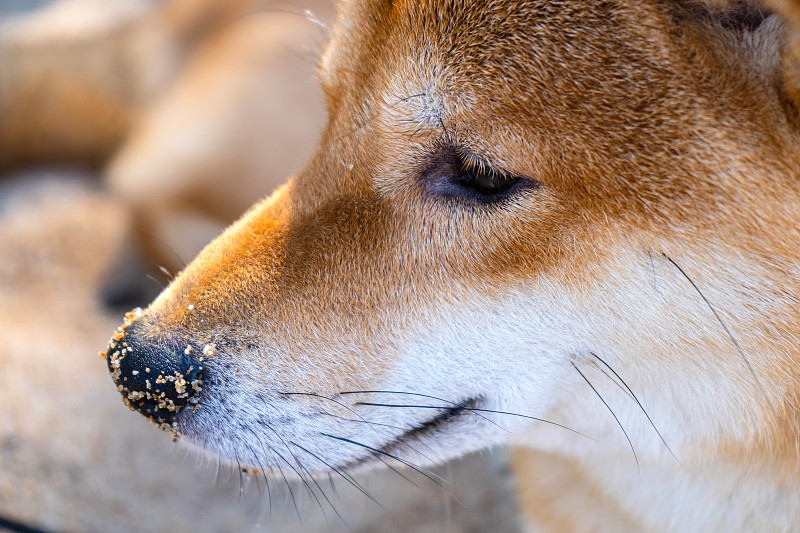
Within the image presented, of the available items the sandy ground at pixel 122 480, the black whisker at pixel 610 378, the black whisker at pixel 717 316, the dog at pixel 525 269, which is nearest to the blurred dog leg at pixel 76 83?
the sandy ground at pixel 122 480

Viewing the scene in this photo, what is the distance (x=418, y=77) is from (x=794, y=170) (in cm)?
75

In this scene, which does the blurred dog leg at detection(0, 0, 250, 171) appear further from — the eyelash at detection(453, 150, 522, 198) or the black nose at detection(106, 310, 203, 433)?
the eyelash at detection(453, 150, 522, 198)

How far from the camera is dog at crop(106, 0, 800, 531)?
4.74 feet

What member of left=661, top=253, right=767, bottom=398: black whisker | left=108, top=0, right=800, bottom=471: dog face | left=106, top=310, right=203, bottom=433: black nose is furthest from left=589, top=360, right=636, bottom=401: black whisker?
left=106, top=310, right=203, bottom=433: black nose

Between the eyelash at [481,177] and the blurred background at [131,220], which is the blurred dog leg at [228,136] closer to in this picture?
the blurred background at [131,220]

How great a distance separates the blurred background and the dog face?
0.74 meters

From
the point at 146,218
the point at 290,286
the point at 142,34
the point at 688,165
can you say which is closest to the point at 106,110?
the point at 142,34

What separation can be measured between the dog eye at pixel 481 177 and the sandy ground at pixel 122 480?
1218mm

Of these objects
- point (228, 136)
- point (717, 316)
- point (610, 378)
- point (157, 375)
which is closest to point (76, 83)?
point (228, 136)

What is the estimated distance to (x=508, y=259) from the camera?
156 centimetres

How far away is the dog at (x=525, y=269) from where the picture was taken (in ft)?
4.74

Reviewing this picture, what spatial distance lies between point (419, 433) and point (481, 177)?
2.00ft

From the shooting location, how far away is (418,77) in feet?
5.19

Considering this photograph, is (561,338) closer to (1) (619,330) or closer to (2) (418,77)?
(1) (619,330)
